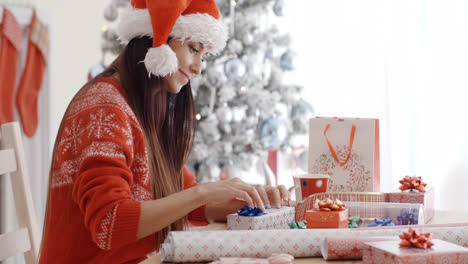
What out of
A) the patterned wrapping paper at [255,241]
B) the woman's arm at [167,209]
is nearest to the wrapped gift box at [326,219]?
the patterned wrapping paper at [255,241]

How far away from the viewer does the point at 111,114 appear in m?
1.14

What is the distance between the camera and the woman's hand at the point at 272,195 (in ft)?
3.45

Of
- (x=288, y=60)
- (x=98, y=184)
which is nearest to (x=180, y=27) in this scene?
(x=98, y=184)

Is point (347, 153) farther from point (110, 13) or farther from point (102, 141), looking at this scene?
point (110, 13)

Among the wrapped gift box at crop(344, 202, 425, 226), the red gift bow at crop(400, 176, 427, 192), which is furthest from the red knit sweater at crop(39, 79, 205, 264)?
the red gift bow at crop(400, 176, 427, 192)

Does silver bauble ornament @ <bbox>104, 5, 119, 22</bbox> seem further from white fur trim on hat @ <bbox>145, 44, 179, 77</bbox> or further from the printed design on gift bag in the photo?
the printed design on gift bag

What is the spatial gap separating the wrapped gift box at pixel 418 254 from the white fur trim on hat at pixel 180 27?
2.56ft

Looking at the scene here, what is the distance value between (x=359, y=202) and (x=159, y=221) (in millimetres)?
438

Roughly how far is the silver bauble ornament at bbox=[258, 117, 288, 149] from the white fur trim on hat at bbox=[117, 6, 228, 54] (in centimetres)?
155

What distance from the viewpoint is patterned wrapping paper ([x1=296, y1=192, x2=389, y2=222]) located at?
120cm

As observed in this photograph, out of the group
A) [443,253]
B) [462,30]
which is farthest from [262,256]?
[462,30]

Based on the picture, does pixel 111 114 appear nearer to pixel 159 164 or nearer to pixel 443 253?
pixel 159 164

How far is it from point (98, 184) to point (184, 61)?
1.57 feet

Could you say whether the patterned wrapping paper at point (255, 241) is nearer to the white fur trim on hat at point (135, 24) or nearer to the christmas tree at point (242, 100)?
the white fur trim on hat at point (135, 24)
